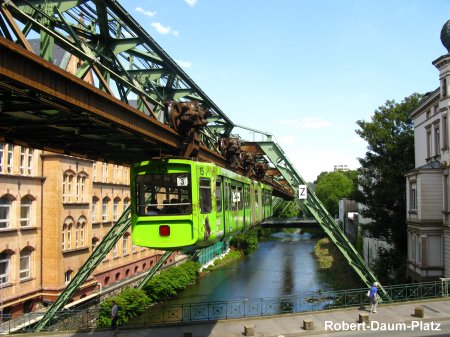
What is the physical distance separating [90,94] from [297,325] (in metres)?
12.3

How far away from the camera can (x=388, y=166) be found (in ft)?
108

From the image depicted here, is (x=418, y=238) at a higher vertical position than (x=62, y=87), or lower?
lower

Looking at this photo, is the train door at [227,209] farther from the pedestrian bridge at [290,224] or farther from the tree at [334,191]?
the tree at [334,191]

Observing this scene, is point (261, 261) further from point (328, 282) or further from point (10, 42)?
point (10, 42)

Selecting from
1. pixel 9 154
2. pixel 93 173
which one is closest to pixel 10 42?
pixel 9 154

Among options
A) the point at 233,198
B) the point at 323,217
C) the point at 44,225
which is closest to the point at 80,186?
the point at 44,225

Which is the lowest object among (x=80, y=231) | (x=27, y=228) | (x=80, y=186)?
(x=80, y=231)

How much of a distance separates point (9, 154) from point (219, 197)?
47.5 ft

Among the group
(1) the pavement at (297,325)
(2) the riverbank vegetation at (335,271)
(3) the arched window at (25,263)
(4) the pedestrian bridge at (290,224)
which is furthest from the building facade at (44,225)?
(4) the pedestrian bridge at (290,224)

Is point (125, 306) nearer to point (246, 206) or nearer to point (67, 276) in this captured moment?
point (67, 276)

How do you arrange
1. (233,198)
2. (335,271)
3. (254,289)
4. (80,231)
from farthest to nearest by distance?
(335,271) → (254,289) → (80,231) → (233,198)

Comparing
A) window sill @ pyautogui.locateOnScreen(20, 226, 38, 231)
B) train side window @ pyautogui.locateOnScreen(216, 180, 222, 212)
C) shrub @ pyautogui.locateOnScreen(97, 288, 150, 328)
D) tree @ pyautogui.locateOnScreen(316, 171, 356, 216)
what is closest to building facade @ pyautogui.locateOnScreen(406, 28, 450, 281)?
shrub @ pyautogui.locateOnScreen(97, 288, 150, 328)

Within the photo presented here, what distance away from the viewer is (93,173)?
31.2 m

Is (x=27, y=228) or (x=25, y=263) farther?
(x=25, y=263)
